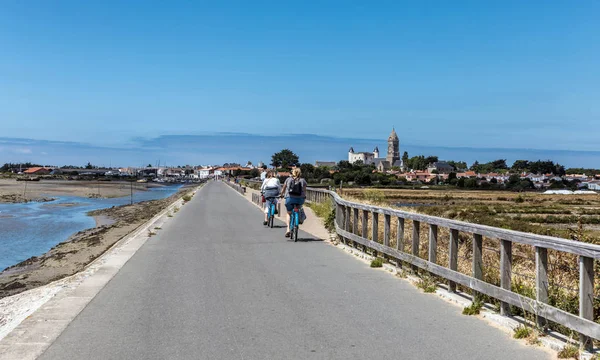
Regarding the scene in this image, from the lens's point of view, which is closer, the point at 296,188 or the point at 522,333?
the point at 522,333

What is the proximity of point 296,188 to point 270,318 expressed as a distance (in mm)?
8062

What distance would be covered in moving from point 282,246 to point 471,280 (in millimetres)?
6886

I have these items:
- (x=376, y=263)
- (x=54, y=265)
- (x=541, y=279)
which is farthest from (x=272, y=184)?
(x=541, y=279)

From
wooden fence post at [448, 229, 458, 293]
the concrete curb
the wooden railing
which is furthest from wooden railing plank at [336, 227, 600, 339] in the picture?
the concrete curb

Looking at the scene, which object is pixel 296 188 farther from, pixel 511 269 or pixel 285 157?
pixel 285 157

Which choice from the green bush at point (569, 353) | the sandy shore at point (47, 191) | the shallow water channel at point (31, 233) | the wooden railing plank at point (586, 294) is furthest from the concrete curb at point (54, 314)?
the sandy shore at point (47, 191)

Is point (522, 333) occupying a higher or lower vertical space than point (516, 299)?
lower

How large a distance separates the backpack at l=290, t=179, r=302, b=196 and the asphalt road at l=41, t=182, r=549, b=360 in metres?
3.62

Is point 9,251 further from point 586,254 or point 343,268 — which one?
point 586,254

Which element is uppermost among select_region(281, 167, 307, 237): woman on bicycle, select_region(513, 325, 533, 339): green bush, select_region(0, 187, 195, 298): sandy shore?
select_region(281, 167, 307, 237): woman on bicycle

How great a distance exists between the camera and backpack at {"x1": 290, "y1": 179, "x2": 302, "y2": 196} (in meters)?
14.7

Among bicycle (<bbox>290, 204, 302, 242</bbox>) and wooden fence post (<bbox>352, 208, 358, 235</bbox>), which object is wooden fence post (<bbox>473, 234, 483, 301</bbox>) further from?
bicycle (<bbox>290, 204, 302, 242</bbox>)

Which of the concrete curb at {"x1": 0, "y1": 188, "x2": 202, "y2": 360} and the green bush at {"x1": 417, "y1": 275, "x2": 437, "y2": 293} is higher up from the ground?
the green bush at {"x1": 417, "y1": 275, "x2": 437, "y2": 293}

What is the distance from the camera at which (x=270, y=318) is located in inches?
268
